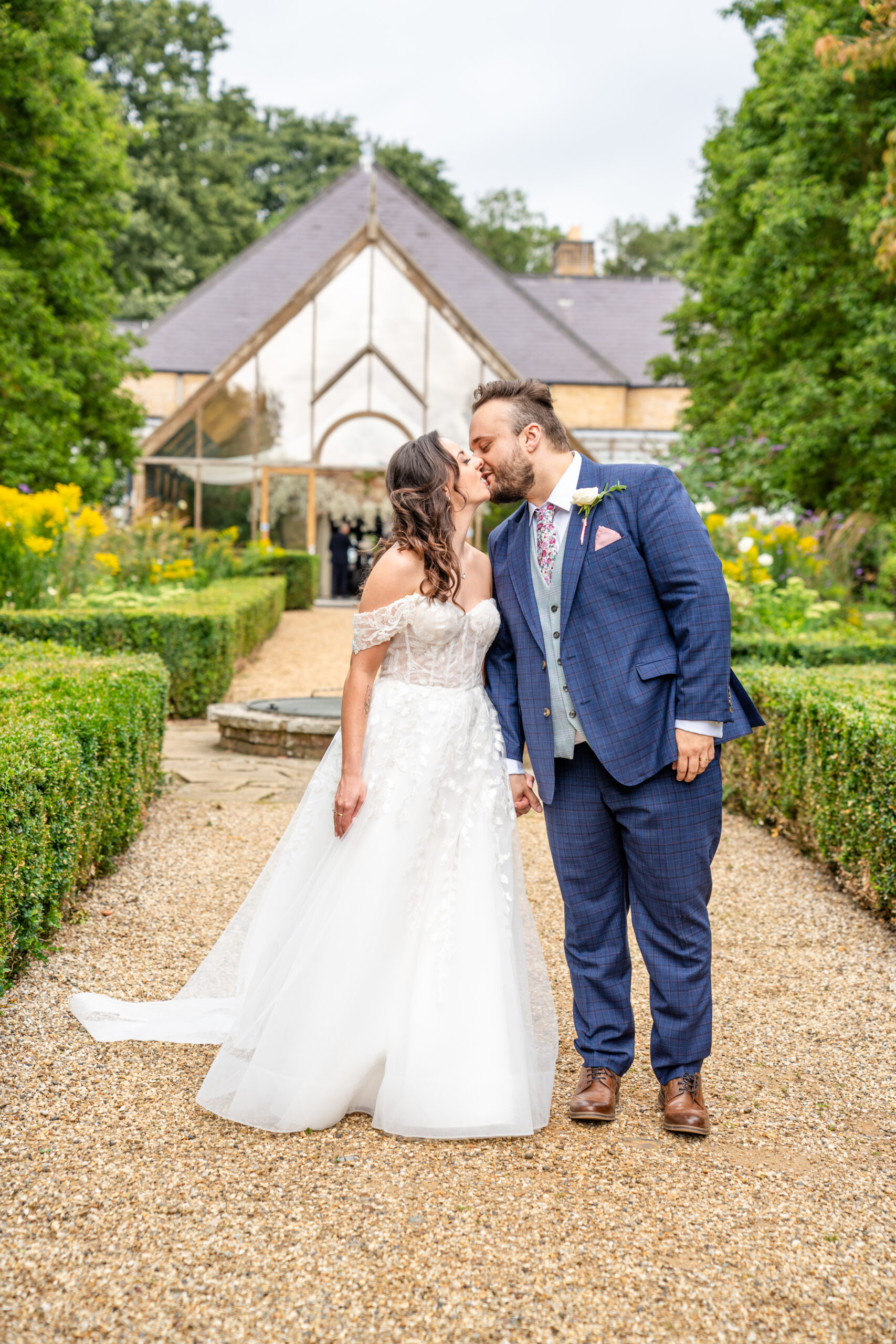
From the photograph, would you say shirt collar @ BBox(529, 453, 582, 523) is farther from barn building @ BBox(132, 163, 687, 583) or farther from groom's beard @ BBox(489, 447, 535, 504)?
barn building @ BBox(132, 163, 687, 583)

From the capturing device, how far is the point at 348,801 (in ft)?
9.72

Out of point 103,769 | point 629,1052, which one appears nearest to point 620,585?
point 629,1052

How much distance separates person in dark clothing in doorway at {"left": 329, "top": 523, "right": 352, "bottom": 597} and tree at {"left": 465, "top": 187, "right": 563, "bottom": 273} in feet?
111

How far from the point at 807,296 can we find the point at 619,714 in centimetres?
1481

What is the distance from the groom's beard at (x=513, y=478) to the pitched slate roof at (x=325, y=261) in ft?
82.7

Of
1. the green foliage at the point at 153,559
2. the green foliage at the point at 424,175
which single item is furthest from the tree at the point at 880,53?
the green foliage at the point at 424,175

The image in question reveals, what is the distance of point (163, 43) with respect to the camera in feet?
128

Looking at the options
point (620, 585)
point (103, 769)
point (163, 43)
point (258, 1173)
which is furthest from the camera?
point (163, 43)

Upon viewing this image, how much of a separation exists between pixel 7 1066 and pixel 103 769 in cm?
172

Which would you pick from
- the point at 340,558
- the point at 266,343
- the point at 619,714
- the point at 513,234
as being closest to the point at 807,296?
the point at 266,343

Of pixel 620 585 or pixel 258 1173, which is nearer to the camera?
pixel 258 1173

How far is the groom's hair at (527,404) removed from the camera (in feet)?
9.70

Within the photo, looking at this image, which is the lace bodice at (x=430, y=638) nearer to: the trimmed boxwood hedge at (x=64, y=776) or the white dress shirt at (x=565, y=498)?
the white dress shirt at (x=565, y=498)

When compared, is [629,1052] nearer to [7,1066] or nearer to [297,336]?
[7,1066]
